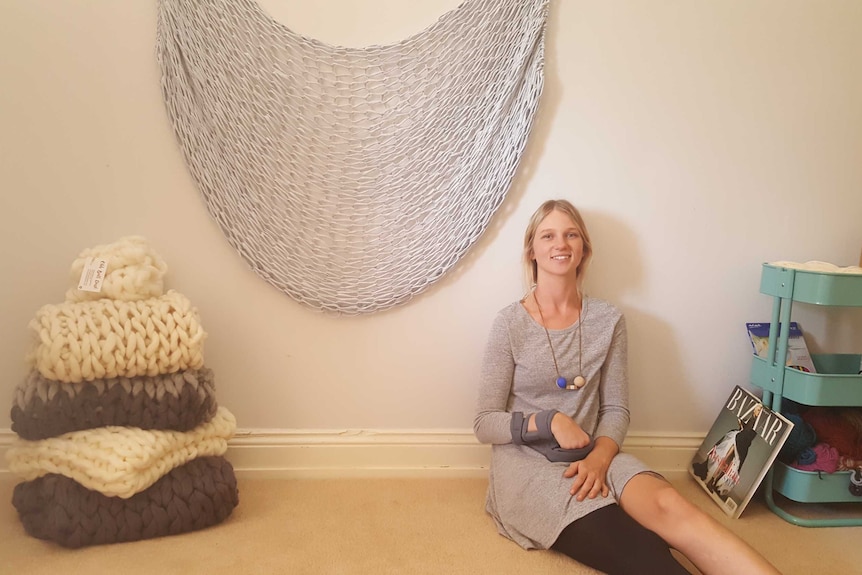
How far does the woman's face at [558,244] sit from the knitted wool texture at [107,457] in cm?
88

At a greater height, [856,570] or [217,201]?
[217,201]

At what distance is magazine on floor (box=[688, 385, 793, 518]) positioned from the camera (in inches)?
54.1

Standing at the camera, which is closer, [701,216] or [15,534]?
[15,534]

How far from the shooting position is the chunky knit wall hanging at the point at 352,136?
136cm

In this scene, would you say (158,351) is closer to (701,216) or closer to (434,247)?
(434,247)

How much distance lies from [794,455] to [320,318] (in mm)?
1175

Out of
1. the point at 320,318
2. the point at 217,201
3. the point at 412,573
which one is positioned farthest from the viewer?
the point at 320,318

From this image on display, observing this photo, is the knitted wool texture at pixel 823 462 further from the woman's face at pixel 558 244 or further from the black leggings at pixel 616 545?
the woman's face at pixel 558 244

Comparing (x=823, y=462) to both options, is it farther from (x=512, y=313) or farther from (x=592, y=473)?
(x=512, y=313)

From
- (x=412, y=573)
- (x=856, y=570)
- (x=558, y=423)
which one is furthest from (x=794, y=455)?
(x=412, y=573)

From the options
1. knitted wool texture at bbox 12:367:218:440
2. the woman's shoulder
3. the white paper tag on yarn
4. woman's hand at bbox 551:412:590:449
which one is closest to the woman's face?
the woman's shoulder

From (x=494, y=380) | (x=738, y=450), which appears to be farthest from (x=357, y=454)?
(x=738, y=450)

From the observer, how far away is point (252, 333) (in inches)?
58.1

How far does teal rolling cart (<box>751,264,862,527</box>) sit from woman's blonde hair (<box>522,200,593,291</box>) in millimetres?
452
